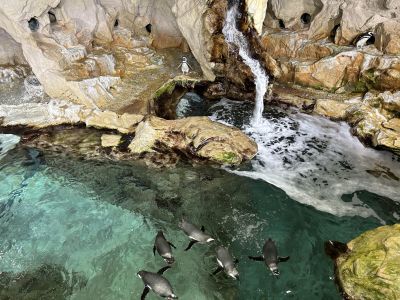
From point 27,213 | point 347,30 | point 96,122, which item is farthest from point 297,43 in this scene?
point 27,213

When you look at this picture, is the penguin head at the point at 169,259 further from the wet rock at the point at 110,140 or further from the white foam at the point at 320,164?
the wet rock at the point at 110,140

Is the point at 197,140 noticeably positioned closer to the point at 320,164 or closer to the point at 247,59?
the point at 320,164

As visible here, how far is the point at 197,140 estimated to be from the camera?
9.26 metres

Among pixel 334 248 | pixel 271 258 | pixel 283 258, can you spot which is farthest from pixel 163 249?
pixel 334 248

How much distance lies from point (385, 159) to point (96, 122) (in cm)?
884

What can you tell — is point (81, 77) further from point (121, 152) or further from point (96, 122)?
point (121, 152)

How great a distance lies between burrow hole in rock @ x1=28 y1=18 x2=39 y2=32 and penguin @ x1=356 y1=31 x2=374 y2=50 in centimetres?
1200

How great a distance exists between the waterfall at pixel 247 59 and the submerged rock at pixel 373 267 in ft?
22.1

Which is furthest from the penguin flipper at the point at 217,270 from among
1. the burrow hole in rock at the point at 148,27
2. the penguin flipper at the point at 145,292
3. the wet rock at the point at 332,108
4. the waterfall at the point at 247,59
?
the burrow hole in rock at the point at 148,27

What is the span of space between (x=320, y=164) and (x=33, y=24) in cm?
1146

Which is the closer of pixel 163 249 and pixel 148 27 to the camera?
pixel 163 249

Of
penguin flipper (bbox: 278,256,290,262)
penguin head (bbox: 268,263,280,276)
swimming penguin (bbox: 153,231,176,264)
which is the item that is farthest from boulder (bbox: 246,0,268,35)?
penguin head (bbox: 268,263,280,276)

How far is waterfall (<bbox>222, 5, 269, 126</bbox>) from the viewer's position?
1193 centimetres

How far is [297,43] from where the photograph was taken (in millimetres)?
13484
